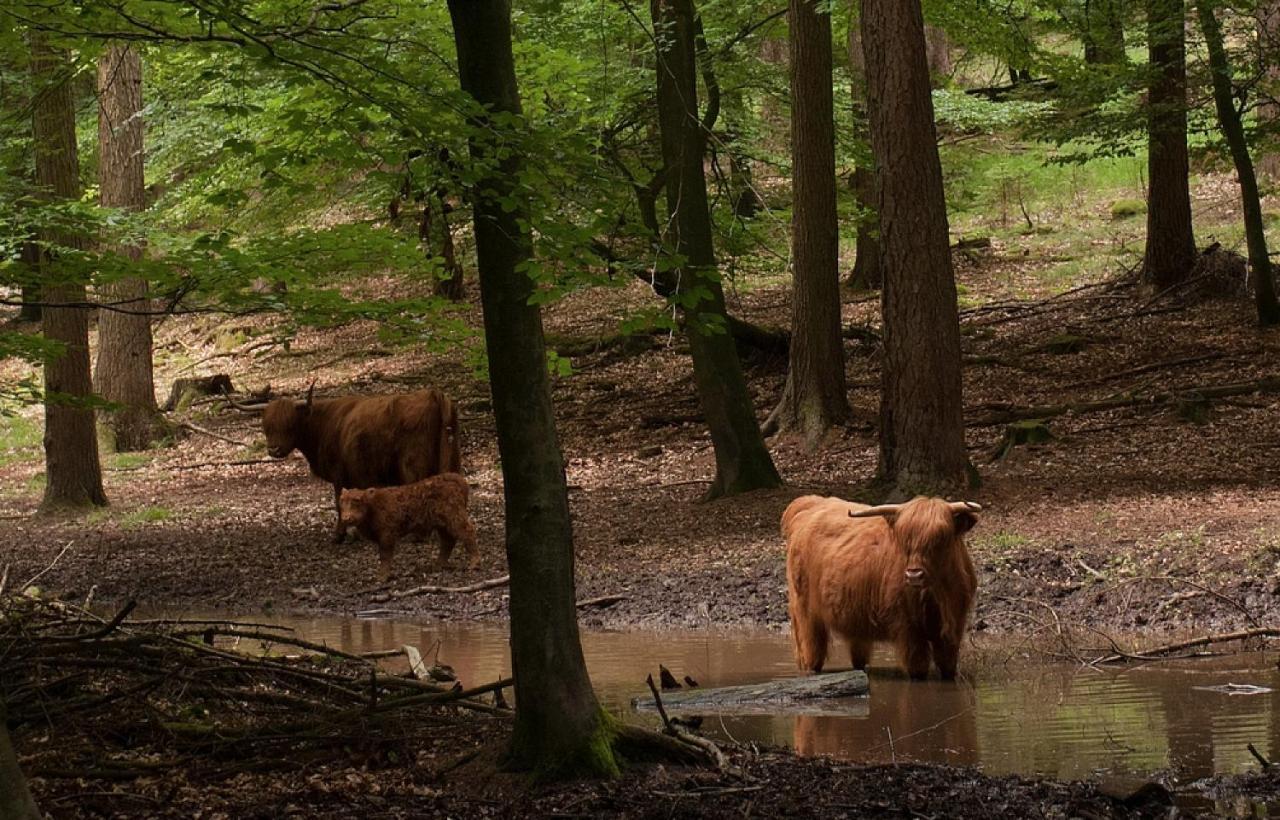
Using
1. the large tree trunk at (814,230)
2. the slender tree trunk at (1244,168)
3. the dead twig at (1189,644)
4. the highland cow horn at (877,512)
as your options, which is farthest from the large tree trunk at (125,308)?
the dead twig at (1189,644)

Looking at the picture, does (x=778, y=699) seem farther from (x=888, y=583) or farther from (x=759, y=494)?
(x=759, y=494)

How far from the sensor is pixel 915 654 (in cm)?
824

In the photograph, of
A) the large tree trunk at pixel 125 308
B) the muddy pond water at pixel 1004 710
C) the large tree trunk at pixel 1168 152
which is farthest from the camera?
the large tree trunk at pixel 125 308

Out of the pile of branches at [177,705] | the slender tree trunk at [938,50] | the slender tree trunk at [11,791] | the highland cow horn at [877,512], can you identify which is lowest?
the pile of branches at [177,705]

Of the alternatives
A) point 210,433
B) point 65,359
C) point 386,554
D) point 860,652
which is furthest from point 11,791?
point 210,433

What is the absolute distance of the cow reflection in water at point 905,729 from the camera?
21.5 feet

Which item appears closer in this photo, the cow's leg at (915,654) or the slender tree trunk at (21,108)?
the cow's leg at (915,654)

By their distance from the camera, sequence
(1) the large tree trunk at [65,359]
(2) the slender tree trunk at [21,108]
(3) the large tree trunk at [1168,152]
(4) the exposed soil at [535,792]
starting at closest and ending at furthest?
(4) the exposed soil at [535,792], (2) the slender tree trunk at [21,108], (1) the large tree trunk at [65,359], (3) the large tree trunk at [1168,152]

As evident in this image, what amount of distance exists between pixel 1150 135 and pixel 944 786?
16.1 m

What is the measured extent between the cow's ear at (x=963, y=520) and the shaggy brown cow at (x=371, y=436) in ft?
24.2

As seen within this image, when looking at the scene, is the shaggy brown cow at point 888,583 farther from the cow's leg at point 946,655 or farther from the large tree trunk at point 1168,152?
the large tree trunk at point 1168,152

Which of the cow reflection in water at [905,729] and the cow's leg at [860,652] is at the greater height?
the cow's leg at [860,652]

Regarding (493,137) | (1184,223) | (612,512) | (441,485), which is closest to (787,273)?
(1184,223)

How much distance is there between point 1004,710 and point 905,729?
585 millimetres
